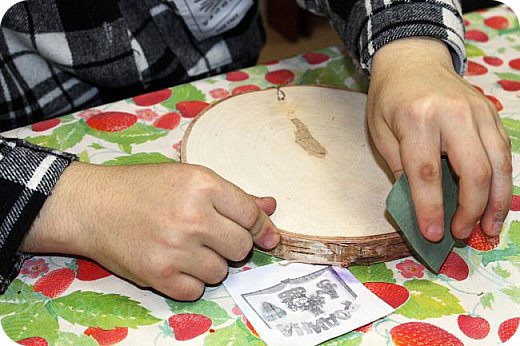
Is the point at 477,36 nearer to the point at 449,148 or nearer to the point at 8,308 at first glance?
the point at 449,148

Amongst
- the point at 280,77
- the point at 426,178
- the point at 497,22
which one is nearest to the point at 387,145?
the point at 426,178

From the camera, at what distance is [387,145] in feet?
2.70

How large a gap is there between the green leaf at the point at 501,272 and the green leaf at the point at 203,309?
12.4 inches

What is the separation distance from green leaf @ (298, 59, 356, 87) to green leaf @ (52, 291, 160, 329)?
534mm

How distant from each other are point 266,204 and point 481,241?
→ 0.89ft

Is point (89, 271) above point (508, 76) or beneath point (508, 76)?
above

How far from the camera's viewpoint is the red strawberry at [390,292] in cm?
77

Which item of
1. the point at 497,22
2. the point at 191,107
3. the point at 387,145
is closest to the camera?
the point at 387,145

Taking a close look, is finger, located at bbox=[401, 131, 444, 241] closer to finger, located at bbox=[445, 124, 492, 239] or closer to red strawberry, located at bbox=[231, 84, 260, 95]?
finger, located at bbox=[445, 124, 492, 239]

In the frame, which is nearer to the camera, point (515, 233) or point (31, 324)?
point (31, 324)

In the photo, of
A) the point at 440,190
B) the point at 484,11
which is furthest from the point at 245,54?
the point at 440,190

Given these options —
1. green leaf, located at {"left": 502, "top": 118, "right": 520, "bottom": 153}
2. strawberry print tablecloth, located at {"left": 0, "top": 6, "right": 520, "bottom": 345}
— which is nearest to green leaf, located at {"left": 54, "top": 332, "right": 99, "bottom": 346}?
strawberry print tablecloth, located at {"left": 0, "top": 6, "right": 520, "bottom": 345}

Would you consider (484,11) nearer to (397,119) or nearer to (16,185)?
(397,119)

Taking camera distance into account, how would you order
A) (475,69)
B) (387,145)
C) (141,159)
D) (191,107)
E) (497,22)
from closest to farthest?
(387,145), (141,159), (191,107), (475,69), (497,22)
